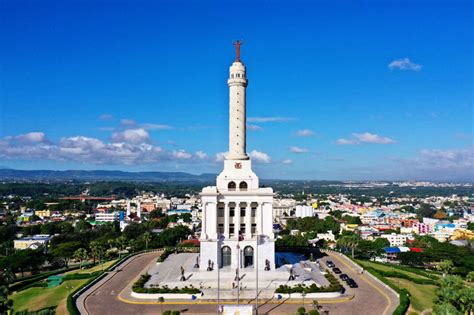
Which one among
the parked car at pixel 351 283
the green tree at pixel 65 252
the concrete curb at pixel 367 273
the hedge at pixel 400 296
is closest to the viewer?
the hedge at pixel 400 296

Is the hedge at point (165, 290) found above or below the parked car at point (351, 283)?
above

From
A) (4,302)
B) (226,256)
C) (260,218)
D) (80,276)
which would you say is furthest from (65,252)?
(4,302)

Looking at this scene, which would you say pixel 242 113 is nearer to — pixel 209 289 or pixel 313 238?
pixel 209 289

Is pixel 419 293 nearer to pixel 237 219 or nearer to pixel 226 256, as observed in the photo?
pixel 237 219

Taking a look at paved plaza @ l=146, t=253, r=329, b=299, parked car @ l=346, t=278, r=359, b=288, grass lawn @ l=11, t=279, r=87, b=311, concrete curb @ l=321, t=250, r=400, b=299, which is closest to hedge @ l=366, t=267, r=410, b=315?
concrete curb @ l=321, t=250, r=400, b=299

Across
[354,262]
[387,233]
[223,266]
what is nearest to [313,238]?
[387,233]

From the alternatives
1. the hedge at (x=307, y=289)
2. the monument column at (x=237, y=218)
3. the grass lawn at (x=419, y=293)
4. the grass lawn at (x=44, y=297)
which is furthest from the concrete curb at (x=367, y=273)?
the grass lawn at (x=44, y=297)

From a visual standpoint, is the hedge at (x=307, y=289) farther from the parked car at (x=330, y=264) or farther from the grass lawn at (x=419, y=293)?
the parked car at (x=330, y=264)
